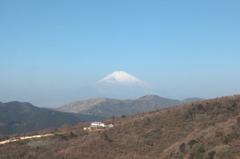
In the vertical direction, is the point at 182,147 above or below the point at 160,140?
below

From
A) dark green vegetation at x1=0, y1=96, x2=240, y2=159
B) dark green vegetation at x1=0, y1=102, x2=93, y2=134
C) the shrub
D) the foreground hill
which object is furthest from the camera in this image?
the foreground hill

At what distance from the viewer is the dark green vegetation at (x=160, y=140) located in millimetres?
35438

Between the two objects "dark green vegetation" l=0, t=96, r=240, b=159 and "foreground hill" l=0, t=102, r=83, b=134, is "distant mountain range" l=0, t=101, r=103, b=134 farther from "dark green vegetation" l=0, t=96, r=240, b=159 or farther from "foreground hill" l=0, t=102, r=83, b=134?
"dark green vegetation" l=0, t=96, r=240, b=159

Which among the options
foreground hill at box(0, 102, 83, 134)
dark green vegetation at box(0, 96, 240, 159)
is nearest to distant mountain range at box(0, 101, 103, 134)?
foreground hill at box(0, 102, 83, 134)

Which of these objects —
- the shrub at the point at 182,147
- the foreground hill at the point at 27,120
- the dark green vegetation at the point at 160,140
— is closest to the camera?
the dark green vegetation at the point at 160,140

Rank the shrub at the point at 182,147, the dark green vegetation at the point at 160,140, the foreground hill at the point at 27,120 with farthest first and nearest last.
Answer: the foreground hill at the point at 27,120 → the shrub at the point at 182,147 → the dark green vegetation at the point at 160,140

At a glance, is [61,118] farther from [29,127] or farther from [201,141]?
[201,141]

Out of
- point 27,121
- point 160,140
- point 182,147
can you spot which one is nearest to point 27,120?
point 27,121

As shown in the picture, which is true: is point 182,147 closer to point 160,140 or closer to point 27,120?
point 160,140

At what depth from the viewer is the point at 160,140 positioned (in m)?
44.7

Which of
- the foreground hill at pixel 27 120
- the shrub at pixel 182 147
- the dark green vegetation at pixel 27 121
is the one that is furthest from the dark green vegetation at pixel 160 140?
the foreground hill at pixel 27 120

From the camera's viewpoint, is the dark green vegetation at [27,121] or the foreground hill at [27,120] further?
the foreground hill at [27,120]

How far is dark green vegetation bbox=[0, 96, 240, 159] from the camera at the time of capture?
116 ft

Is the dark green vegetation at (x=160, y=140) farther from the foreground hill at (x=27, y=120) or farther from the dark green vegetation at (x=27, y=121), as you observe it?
the foreground hill at (x=27, y=120)
